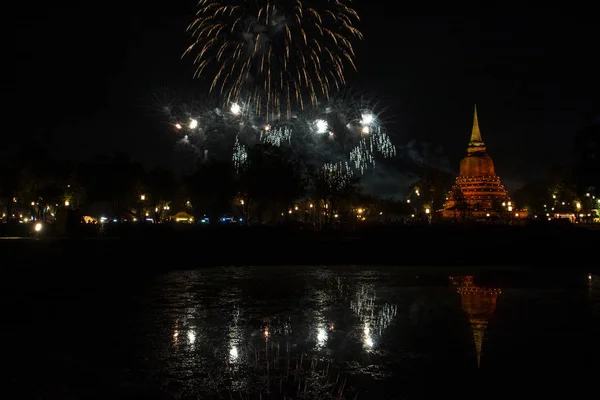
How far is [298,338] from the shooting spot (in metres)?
9.09

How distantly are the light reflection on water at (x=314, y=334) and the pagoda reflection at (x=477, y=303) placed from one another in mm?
22

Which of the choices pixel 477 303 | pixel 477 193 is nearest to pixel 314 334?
pixel 477 303

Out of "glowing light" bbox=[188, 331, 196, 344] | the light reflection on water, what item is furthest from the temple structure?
"glowing light" bbox=[188, 331, 196, 344]

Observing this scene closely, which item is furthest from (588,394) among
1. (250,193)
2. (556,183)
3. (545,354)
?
(556,183)

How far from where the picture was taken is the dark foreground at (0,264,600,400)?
6551 mm

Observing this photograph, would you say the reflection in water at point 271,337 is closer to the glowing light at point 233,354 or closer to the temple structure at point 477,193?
the glowing light at point 233,354

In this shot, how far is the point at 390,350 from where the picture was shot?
27.2ft

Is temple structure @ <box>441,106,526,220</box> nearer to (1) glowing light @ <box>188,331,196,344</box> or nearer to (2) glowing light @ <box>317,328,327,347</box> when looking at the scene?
(2) glowing light @ <box>317,328,327,347</box>

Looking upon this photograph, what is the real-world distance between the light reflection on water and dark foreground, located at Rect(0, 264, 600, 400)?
3cm

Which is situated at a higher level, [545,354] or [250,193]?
[250,193]

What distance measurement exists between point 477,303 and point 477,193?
78293 mm

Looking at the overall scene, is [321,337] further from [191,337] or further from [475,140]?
[475,140]

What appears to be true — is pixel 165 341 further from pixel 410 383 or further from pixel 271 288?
pixel 271 288

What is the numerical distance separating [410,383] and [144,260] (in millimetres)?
17346
